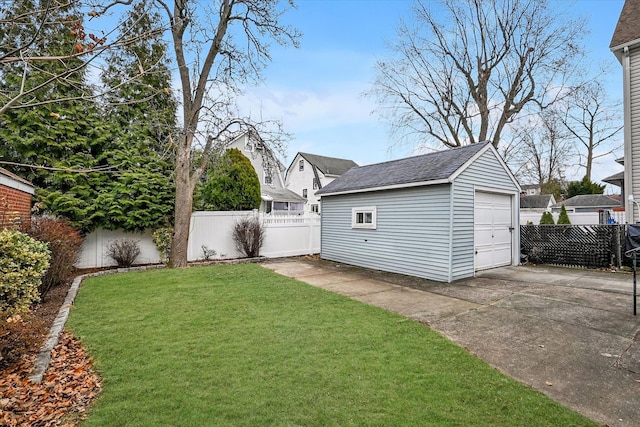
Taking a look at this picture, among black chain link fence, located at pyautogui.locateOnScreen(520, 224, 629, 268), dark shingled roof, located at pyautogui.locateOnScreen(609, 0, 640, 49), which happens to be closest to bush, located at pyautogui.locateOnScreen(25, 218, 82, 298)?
black chain link fence, located at pyautogui.locateOnScreen(520, 224, 629, 268)

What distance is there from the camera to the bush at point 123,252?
9648 mm

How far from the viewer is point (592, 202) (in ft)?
101

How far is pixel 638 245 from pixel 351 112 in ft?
46.4

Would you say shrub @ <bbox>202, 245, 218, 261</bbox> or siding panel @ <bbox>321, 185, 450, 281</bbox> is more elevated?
siding panel @ <bbox>321, 185, 450, 281</bbox>

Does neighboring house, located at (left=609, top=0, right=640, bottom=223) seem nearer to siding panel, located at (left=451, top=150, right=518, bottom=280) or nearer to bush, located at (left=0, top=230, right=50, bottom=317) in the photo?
siding panel, located at (left=451, top=150, right=518, bottom=280)

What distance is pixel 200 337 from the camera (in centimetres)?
409

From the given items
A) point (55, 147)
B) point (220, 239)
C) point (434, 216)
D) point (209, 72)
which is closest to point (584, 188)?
point (434, 216)

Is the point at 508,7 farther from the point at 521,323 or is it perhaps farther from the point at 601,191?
the point at 601,191

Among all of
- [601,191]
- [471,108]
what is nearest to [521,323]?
[471,108]

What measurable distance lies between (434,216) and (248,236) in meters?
6.72

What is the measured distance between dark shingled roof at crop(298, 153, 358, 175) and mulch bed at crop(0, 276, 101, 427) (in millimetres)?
26948

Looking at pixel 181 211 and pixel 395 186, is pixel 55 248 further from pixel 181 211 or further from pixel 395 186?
pixel 395 186

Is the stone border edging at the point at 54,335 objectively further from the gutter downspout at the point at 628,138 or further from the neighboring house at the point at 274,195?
the neighboring house at the point at 274,195

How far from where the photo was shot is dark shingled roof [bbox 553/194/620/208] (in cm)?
2961
